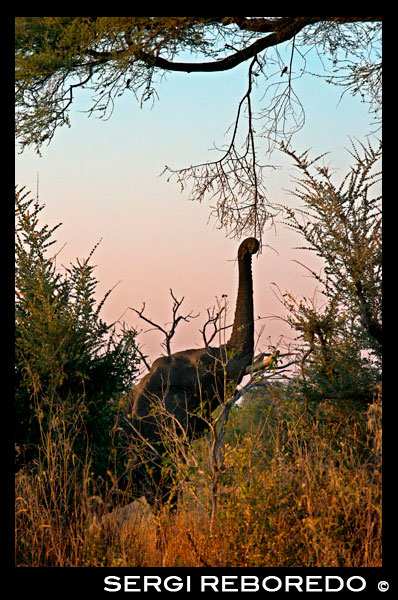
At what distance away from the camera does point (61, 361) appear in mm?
8523

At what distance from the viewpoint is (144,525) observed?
23.0 ft

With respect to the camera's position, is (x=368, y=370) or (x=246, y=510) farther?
(x=368, y=370)

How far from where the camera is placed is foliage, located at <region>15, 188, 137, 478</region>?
8266 mm
